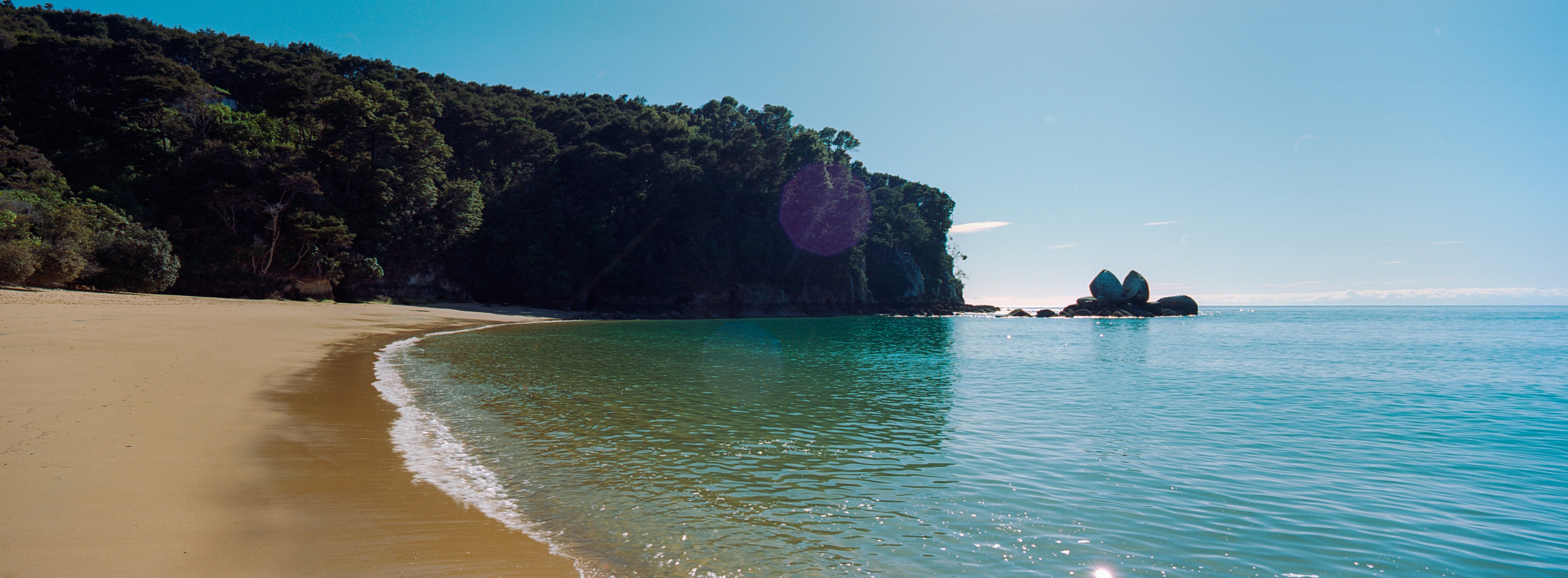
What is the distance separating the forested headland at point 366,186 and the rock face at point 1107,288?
28766mm

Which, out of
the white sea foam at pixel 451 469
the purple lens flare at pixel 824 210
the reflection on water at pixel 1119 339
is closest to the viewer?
the white sea foam at pixel 451 469

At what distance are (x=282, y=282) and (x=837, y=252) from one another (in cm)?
5212

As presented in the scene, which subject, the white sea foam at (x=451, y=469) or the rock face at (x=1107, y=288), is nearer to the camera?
the white sea foam at (x=451, y=469)

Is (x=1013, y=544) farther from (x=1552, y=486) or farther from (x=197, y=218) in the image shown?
(x=197, y=218)

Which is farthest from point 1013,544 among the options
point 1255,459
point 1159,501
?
point 1255,459

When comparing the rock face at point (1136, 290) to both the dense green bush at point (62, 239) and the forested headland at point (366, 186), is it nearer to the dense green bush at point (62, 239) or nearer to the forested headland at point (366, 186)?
the forested headland at point (366, 186)

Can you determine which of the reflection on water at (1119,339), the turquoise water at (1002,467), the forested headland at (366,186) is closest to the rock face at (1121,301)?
the reflection on water at (1119,339)

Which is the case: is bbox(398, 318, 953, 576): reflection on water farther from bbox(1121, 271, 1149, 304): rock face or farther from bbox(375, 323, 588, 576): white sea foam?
bbox(1121, 271, 1149, 304): rock face

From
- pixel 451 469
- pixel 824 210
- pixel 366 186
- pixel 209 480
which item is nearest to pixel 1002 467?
pixel 451 469

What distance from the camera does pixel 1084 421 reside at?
36.2 ft

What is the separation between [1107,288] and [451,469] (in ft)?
306

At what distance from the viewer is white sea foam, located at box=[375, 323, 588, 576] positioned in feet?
17.3

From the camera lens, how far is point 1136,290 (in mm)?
85500

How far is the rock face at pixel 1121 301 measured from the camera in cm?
8462
